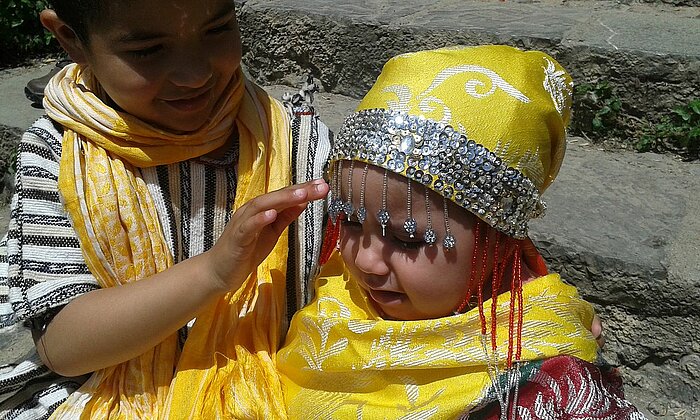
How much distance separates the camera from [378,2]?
362cm

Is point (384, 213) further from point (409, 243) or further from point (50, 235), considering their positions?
point (50, 235)

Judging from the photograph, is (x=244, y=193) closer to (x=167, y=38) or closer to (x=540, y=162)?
(x=167, y=38)

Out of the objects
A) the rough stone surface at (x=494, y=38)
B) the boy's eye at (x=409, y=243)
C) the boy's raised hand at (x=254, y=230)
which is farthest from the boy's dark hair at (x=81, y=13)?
Answer: the rough stone surface at (x=494, y=38)

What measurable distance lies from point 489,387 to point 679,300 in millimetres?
1074

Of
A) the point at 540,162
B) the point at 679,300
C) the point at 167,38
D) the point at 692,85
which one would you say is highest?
the point at 167,38

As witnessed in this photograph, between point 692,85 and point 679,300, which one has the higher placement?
point 692,85

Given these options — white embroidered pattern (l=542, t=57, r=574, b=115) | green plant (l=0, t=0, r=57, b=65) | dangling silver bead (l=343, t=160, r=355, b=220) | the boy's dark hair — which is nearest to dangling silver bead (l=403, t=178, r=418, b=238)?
dangling silver bead (l=343, t=160, r=355, b=220)

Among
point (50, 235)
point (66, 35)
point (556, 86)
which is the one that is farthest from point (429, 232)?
point (66, 35)

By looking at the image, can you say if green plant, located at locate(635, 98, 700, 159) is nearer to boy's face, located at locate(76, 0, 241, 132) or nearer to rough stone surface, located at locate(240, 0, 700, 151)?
rough stone surface, located at locate(240, 0, 700, 151)

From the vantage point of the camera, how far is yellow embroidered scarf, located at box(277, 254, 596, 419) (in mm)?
1419

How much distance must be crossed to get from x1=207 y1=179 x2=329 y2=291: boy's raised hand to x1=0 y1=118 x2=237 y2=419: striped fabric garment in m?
0.22

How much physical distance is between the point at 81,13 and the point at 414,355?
37.7 inches

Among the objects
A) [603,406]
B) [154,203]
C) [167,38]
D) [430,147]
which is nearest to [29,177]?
Answer: [154,203]

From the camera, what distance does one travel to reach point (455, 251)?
1.41 meters
